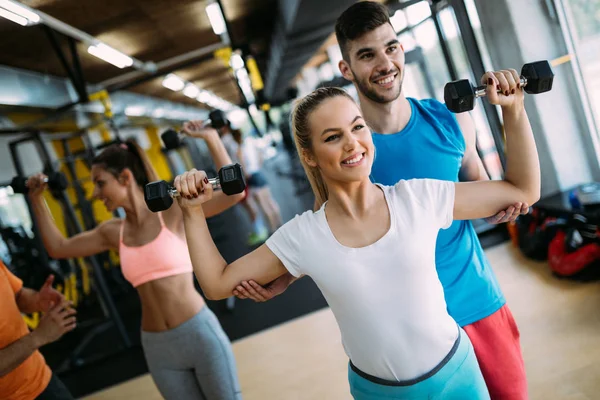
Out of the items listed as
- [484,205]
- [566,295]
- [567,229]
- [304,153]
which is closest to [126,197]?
[304,153]

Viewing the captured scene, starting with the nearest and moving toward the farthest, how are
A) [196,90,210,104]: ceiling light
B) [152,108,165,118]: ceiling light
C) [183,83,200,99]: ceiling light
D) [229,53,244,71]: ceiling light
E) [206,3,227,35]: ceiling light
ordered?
[229,53,244,71]: ceiling light < [206,3,227,35]: ceiling light < [183,83,200,99]: ceiling light < [152,108,165,118]: ceiling light < [196,90,210,104]: ceiling light

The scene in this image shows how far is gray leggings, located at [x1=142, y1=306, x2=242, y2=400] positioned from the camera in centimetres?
194

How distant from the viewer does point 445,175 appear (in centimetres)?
148

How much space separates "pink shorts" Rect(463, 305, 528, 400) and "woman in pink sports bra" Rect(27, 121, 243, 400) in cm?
99

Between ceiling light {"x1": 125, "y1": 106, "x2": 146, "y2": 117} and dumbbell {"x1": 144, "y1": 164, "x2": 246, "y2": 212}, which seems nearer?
dumbbell {"x1": 144, "y1": 164, "x2": 246, "y2": 212}

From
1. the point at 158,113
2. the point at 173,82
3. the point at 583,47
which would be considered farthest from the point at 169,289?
the point at 158,113

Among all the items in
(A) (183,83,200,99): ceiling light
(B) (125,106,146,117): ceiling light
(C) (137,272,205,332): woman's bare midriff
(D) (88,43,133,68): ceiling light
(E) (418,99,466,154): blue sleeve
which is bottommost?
(C) (137,272,205,332): woman's bare midriff

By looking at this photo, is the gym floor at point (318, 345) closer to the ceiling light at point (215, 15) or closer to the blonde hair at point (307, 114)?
the blonde hair at point (307, 114)

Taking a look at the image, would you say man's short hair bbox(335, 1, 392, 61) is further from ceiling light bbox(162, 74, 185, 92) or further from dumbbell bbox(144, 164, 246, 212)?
ceiling light bbox(162, 74, 185, 92)

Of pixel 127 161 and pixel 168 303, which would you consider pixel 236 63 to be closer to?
pixel 127 161

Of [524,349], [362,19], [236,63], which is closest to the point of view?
[362,19]

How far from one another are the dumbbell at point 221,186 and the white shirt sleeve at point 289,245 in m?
0.15

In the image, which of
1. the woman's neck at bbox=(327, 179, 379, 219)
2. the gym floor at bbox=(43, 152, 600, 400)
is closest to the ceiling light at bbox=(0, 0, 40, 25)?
the gym floor at bbox=(43, 152, 600, 400)

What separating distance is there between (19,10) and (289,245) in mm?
3531
